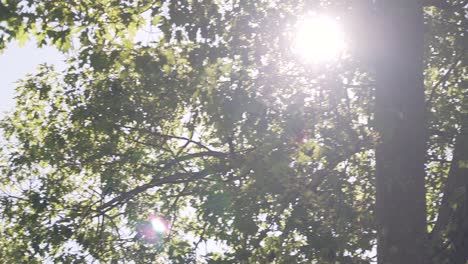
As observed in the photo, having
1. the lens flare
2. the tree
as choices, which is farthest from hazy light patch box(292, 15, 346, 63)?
the lens flare

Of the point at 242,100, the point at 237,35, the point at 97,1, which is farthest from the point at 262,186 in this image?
the point at 97,1

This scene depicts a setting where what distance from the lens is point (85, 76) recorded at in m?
12.5

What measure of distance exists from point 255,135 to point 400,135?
2265 millimetres

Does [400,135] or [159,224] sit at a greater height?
[159,224]

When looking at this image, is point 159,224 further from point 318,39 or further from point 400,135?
point 400,135

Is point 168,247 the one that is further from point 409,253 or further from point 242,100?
point 409,253

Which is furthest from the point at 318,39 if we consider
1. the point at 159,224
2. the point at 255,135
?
the point at 159,224

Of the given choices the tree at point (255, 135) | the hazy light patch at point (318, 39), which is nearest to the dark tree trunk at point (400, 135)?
the tree at point (255, 135)

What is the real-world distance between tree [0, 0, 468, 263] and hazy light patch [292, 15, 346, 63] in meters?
0.23

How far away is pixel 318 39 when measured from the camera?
33.9ft

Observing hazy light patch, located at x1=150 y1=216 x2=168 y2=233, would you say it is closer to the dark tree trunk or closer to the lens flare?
the lens flare

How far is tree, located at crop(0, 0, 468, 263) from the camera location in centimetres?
703

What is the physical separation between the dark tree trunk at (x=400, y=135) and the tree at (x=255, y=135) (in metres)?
0.02

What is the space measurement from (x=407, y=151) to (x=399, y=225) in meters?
0.85
